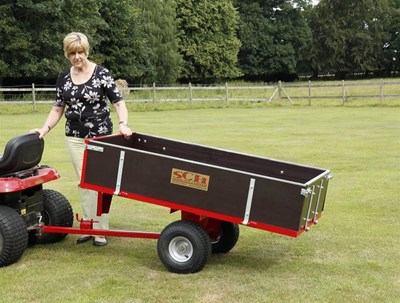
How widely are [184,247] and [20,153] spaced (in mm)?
1490

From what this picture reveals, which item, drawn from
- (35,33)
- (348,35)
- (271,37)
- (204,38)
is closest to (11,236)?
(35,33)

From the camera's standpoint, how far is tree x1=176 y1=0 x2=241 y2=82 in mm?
59625

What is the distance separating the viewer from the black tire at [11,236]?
4.74 m

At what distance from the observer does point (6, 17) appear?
3631 centimetres

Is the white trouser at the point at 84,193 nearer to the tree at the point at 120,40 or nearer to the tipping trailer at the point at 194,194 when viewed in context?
the tipping trailer at the point at 194,194

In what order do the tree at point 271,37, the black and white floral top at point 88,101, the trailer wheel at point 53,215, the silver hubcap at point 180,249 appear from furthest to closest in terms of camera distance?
the tree at point 271,37
the trailer wheel at point 53,215
the black and white floral top at point 88,101
the silver hubcap at point 180,249

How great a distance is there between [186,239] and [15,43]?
33.9 m

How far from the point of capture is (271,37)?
71500 mm

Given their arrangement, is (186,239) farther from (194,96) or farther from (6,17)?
(6,17)

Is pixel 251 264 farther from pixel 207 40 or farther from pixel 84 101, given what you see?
pixel 207 40

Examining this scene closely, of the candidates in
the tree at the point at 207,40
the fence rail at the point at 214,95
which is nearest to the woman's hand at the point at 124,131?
the fence rail at the point at 214,95

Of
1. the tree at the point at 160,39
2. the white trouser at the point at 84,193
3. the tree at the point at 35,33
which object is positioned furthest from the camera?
the tree at the point at 160,39

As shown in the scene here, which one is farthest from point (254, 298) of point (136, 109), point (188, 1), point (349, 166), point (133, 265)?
point (188, 1)

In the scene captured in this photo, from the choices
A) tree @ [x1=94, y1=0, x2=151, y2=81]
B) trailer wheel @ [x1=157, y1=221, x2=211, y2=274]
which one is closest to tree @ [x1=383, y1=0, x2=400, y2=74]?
tree @ [x1=94, y1=0, x2=151, y2=81]
